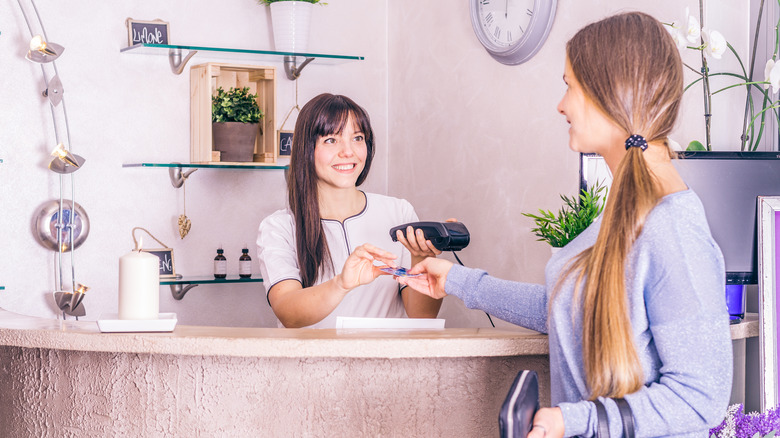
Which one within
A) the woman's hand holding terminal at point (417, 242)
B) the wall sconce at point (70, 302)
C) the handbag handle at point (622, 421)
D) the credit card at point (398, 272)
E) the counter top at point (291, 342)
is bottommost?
the wall sconce at point (70, 302)

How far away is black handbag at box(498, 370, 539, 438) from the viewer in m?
1.15

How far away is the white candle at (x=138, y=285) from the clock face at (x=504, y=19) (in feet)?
4.69

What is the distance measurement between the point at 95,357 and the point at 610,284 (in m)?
0.96

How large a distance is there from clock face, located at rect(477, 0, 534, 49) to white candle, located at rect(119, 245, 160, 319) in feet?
4.69

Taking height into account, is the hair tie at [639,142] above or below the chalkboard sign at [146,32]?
below

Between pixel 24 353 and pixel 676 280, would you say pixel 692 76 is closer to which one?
pixel 676 280

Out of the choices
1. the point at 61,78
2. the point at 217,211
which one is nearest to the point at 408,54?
the point at 217,211

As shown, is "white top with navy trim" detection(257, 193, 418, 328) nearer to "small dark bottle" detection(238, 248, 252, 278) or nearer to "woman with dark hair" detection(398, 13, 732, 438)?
"small dark bottle" detection(238, 248, 252, 278)

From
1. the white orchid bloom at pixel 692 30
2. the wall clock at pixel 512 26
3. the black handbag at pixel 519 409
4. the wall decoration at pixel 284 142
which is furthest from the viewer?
the wall decoration at pixel 284 142

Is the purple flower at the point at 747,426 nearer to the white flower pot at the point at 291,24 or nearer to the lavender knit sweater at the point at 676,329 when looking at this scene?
the lavender knit sweater at the point at 676,329

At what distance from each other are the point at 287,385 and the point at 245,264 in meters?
1.62

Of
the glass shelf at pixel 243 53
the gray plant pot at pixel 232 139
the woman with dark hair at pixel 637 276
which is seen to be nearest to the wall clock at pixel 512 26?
the glass shelf at pixel 243 53

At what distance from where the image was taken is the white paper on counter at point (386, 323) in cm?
166

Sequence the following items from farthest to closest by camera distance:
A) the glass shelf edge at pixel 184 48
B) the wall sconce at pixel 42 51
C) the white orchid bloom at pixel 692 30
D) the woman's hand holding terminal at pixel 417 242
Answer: the glass shelf edge at pixel 184 48 → the wall sconce at pixel 42 51 → the woman's hand holding terminal at pixel 417 242 → the white orchid bloom at pixel 692 30
